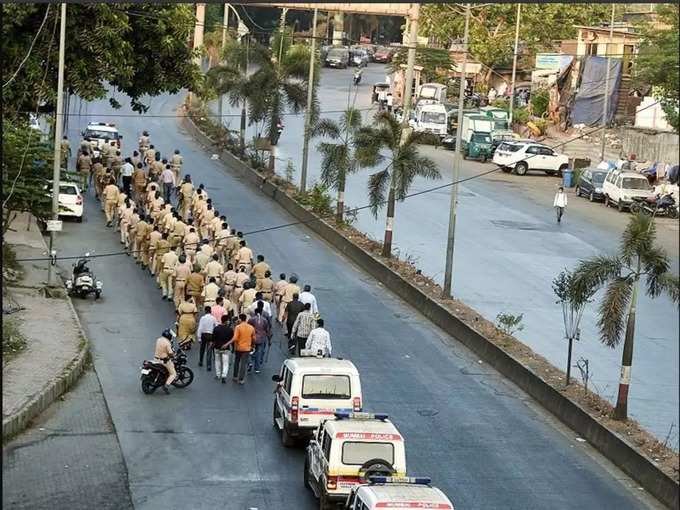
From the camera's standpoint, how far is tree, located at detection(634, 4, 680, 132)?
137 ft

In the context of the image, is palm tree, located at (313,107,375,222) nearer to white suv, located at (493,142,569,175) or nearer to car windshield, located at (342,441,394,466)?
white suv, located at (493,142,569,175)

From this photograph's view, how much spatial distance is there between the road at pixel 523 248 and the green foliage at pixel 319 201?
44.9 inches

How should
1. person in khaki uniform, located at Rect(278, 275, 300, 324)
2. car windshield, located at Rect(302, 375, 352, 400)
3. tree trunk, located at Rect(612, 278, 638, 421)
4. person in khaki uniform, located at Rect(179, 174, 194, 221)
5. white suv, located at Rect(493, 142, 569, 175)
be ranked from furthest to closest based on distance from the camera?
white suv, located at Rect(493, 142, 569, 175) < person in khaki uniform, located at Rect(179, 174, 194, 221) < person in khaki uniform, located at Rect(278, 275, 300, 324) < tree trunk, located at Rect(612, 278, 638, 421) < car windshield, located at Rect(302, 375, 352, 400)

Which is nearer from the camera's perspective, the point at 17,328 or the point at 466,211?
the point at 17,328

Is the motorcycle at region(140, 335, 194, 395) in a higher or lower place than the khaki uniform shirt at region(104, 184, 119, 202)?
lower

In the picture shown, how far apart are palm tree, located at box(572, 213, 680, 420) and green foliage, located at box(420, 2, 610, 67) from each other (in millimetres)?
47662

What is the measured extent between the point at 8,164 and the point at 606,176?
81.5ft

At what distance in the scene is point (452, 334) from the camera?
27734 mm

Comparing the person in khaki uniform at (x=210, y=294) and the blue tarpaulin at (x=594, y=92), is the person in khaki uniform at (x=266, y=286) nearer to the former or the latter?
the person in khaki uniform at (x=210, y=294)

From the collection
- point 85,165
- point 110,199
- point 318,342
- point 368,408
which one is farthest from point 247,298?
point 85,165

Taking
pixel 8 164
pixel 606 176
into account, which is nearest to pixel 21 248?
pixel 8 164

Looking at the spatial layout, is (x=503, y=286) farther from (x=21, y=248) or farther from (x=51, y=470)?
(x=51, y=470)

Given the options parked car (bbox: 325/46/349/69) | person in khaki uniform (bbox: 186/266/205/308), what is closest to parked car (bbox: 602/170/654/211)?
person in khaki uniform (bbox: 186/266/205/308)

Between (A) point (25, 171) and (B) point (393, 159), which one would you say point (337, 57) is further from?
(A) point (25, 171)
